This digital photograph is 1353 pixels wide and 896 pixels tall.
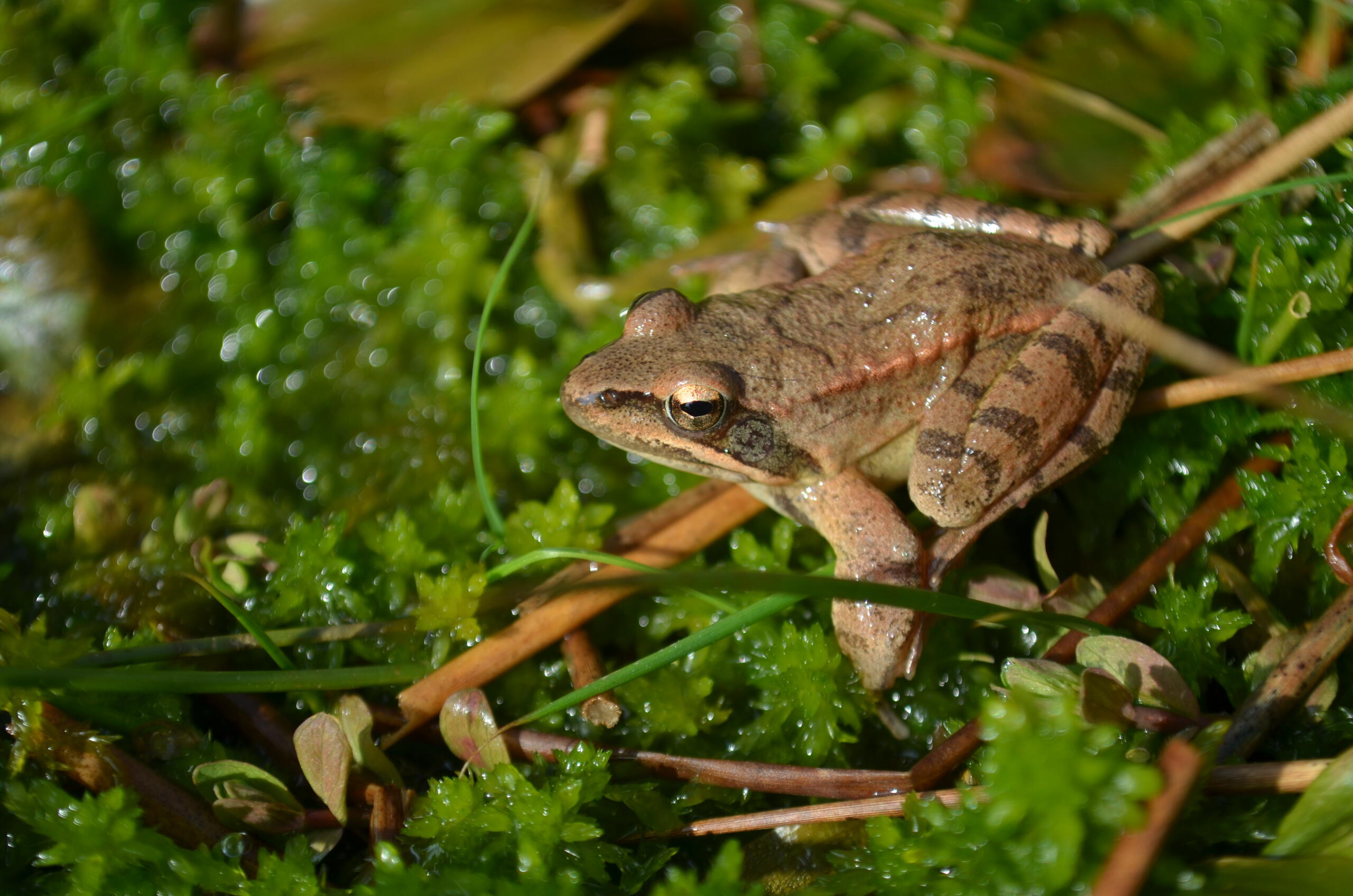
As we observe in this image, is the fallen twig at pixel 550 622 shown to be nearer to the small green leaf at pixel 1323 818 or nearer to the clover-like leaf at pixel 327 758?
the clover-like leaf at pixel 327 758

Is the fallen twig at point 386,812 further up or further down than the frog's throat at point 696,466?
further down

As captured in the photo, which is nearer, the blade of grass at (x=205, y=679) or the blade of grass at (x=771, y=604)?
the blade of grass at (x=771, y=604)

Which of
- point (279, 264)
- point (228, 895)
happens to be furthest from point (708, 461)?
point (279, 264)

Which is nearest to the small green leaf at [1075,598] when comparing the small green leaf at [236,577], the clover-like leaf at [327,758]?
the clover-like leaf at [327,758]

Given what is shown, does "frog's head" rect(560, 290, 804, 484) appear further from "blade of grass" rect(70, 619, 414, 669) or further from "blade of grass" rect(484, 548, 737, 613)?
"blade of grass" rect(70, 619, 414, 669)

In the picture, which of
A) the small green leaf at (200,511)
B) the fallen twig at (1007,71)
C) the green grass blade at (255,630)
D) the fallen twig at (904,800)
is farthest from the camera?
the fallen twig at (1007,71)

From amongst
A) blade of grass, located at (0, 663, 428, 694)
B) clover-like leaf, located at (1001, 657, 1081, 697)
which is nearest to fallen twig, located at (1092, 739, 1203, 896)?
clover-like leaf, located at (1001, 657, 1081, 697)

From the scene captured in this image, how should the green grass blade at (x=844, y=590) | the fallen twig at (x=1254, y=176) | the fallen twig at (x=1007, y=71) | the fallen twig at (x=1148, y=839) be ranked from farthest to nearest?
the fallen twig at (x=1007, y=71)
the fallen twig at (x=1254, y=176)
the green grass blade at (x=844, y=590)
the fallen twig at (x=1148, y=839)
